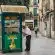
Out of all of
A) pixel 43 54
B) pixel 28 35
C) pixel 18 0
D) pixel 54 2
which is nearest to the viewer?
pixel 43 54

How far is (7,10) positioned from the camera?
58.9 feet

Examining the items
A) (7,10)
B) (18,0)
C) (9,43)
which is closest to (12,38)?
(9,43)

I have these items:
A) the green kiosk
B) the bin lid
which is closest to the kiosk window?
the green kiosk

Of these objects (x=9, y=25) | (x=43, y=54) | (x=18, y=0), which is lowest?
(x=43, y=54)

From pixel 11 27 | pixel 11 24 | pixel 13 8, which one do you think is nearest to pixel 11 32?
pixel 11 27

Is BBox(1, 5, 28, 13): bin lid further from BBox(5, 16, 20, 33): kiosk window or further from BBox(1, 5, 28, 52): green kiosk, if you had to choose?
BBox(5, 16, 20, 33): kiosk window

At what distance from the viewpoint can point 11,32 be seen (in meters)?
18.2

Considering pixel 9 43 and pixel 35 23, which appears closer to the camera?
pixel 9 43

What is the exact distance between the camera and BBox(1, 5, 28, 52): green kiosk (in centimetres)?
1805

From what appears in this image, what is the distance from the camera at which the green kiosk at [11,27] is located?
18.0 meters

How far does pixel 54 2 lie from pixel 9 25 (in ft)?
73.5

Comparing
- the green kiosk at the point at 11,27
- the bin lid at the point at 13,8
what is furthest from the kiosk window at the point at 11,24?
the bin lid at the point at 13,8

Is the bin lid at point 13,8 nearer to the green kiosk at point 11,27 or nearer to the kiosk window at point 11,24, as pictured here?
the green kiosk at point 11,27

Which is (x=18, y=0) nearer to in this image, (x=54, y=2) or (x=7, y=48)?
(x=7, y=48)
